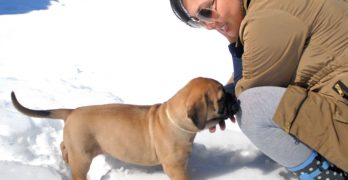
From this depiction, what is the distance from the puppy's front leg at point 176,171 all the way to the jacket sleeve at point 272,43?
2.62 feet

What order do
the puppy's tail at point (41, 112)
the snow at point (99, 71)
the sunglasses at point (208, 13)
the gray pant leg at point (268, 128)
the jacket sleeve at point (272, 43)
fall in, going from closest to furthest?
the jacket sleeve at point (272, 43) < the gray pant leg at point (268, 128) < the sunglasses at point (208, 13) < the puppy's tail at point (41, 112) < the snow at point (99, 71)

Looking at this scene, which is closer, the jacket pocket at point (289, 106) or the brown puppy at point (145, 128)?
the jacket pocket at point (289, 106)

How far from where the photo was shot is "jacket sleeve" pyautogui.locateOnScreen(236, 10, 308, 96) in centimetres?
258

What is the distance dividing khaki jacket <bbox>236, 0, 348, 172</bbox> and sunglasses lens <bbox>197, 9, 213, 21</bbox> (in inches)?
10.7

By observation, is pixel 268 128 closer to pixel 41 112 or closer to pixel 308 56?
pixel 308 56

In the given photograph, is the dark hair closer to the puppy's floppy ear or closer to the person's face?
the person's face

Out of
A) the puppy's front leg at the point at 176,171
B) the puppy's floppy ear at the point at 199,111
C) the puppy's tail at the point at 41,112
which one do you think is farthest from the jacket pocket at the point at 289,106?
the puppy's tail at the point at 41,112

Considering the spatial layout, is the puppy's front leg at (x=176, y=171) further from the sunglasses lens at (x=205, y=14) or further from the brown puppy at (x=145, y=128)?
the sunglasses lens at (x=205, y=14)

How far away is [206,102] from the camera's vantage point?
312 centimetres

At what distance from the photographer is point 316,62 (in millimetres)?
2670

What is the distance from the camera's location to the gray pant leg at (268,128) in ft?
9.14

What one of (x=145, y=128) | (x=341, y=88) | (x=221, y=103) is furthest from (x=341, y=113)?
(x=145, y=128)

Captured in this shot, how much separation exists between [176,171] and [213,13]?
3.41ft

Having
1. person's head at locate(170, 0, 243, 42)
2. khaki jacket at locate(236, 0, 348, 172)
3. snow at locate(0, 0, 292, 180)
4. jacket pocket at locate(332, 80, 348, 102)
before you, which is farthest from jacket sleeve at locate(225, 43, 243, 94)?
jacket pocket at locate(332, 80, 348, 102)
